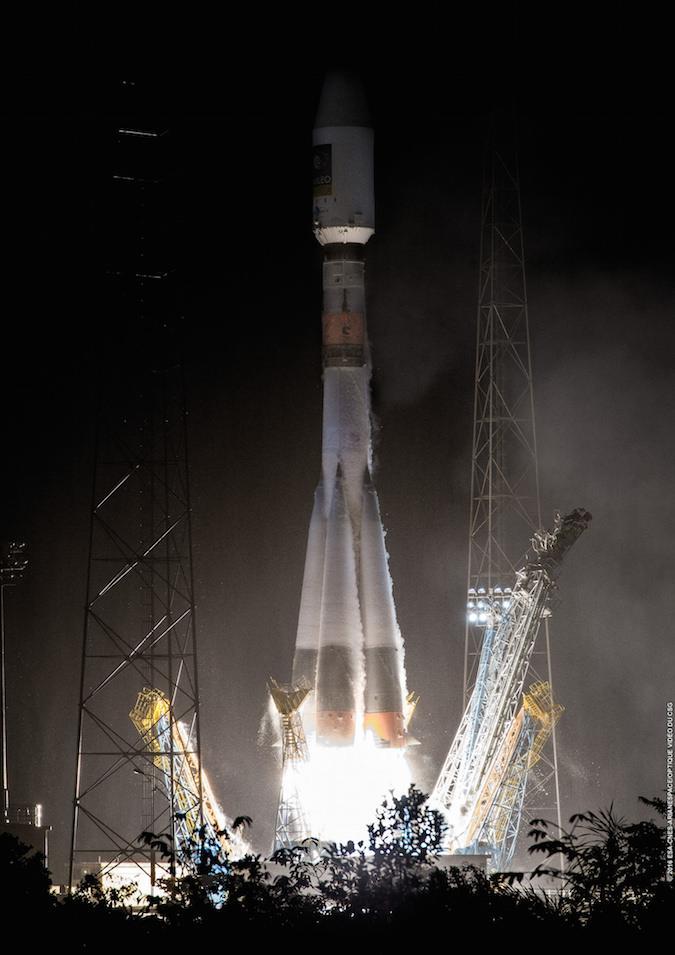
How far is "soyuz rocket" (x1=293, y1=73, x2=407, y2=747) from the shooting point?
5100 centimetres

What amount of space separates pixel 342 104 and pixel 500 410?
30.3ft

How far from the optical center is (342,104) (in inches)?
2009

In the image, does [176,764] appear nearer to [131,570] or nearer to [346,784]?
[346,784]

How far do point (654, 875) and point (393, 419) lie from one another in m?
34.5

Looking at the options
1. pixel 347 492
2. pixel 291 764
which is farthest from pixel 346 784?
pixel 347 492

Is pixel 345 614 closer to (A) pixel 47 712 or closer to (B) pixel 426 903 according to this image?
(A) pixel 47 712

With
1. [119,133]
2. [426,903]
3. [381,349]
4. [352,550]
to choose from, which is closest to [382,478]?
[381,349]

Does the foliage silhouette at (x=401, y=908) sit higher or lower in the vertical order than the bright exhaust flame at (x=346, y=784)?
lower

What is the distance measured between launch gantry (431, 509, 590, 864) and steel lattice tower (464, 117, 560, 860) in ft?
2.76

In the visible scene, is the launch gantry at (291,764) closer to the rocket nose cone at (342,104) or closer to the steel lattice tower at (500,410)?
the steel lattice tower at (500,410)

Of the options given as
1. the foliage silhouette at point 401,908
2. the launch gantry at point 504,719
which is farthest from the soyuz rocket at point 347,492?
the foliage silhouette at point 401,908

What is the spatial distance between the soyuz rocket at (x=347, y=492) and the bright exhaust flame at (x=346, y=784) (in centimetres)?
34

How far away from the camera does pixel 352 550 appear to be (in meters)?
52.0

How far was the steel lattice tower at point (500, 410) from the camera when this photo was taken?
177 feet
